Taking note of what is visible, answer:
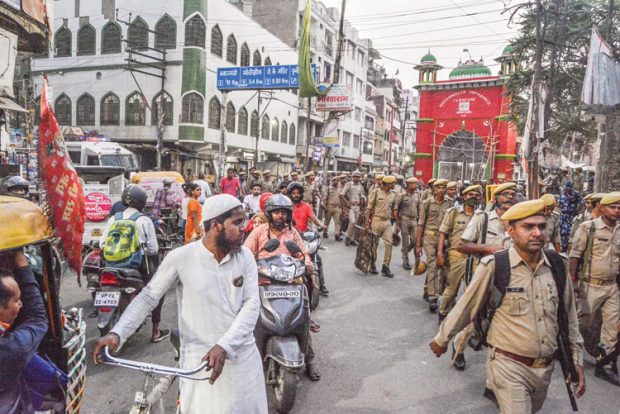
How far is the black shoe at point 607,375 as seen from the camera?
14.8 feet

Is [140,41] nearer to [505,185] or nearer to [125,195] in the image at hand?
[125,195]

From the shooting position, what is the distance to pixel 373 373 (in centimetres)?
450

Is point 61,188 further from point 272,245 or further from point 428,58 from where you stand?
point 428,58

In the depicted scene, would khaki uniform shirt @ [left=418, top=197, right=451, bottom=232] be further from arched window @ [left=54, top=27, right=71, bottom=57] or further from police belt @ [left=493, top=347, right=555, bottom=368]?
arched window @ [left=54, top=27, right=71, bottom=57]

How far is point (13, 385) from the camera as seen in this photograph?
6.12ft

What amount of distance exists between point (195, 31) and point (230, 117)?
5.67 meters

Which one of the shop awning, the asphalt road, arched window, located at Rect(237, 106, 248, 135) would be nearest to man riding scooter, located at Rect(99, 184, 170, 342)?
the asphalt road

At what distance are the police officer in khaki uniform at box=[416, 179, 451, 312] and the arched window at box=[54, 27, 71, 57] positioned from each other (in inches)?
1162

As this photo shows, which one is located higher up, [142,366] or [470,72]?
[470,72]

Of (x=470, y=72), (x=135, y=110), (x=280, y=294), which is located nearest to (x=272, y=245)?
(x=280, y=294)

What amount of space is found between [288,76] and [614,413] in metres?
16.5

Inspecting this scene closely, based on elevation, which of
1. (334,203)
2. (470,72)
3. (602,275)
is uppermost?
(470,72)

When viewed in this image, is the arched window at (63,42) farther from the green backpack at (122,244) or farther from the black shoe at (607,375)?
the black shoe at (607,375)

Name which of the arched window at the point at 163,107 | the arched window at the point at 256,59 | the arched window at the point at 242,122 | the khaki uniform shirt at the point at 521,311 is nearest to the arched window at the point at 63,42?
the arched window at the point at 163,107
